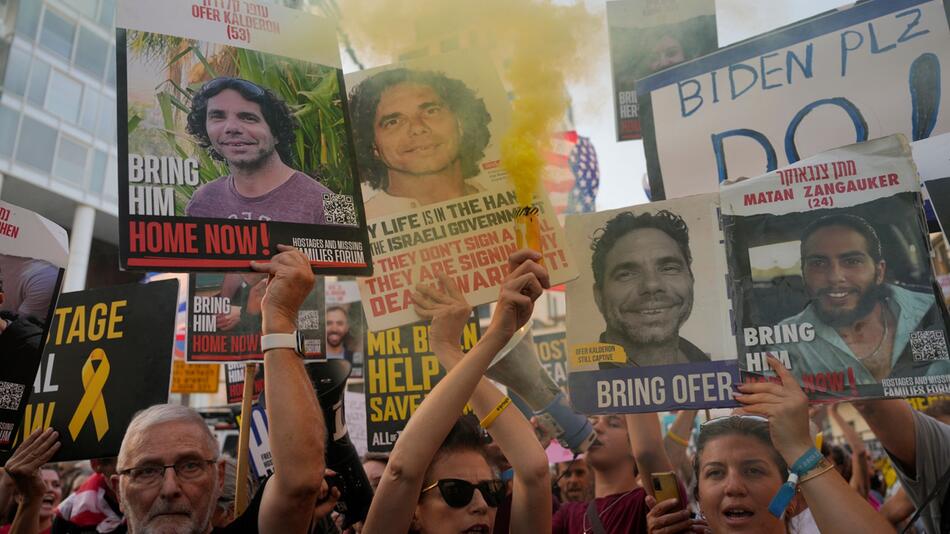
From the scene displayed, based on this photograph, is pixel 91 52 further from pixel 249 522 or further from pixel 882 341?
pixel 882 341

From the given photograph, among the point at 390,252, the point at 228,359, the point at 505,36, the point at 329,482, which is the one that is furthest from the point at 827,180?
the point at 228,359

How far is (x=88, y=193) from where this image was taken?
1105 inches

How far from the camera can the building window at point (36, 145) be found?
25.4 meters

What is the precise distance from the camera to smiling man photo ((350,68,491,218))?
340 cm

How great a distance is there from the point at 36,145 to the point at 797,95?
27.4 meters

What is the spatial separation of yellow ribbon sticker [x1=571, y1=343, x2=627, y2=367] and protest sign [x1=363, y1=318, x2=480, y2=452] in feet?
4.66

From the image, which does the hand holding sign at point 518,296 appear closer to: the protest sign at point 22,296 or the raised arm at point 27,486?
the protest sign at point 22,296

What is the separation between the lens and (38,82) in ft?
83.8

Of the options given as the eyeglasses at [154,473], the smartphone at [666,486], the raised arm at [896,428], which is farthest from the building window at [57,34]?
the raised arm at [896,428]

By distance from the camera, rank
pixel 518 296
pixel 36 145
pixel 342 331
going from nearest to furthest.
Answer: pixel 518 296
pixel 342 331
pixel 36 145

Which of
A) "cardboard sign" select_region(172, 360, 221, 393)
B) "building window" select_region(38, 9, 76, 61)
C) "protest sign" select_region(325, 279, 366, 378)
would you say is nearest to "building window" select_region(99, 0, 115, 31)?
"building window" select_region(38, 9, 76, 61)

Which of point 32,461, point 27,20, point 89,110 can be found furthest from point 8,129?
point 32,461

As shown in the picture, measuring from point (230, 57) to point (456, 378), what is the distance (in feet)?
4.92

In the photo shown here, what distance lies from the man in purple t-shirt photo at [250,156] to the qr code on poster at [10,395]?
121cm
